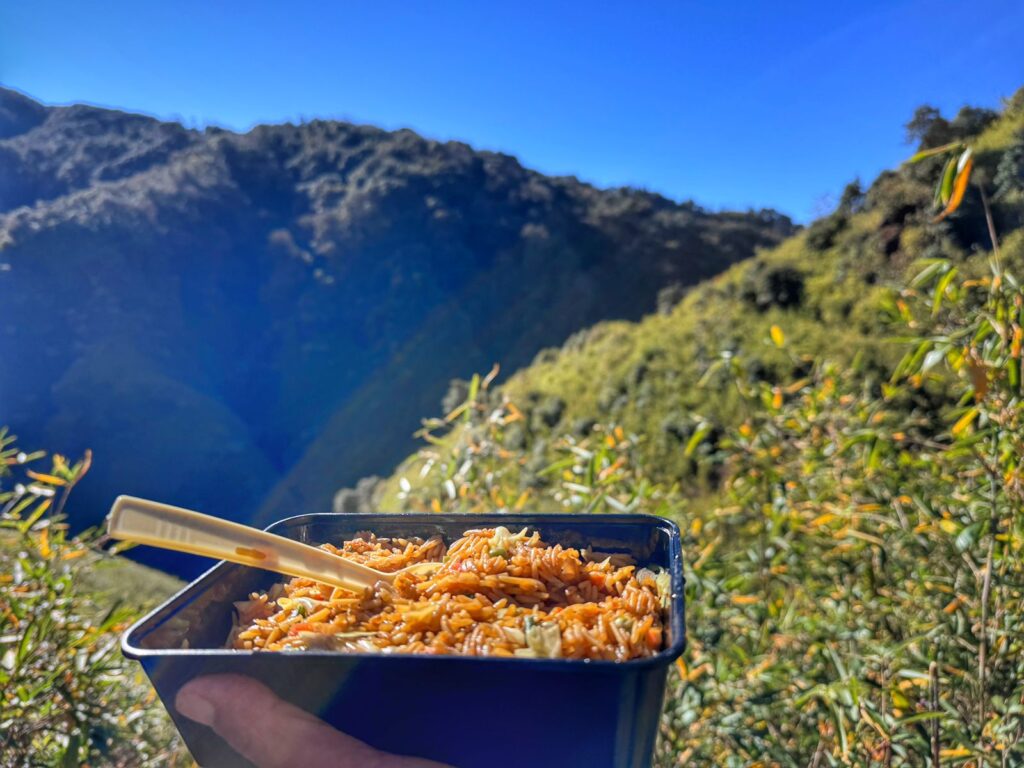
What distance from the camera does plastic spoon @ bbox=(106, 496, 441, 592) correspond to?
0.52 m

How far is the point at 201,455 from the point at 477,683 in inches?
1171

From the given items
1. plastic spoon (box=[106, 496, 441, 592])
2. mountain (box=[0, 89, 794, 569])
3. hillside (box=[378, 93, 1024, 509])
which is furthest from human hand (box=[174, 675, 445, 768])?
mountain (box=[0, 89, 794, 569])

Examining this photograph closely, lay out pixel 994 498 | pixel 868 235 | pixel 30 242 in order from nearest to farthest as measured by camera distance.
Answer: pixel 994 498
pixel 868 235
pixel 30 242

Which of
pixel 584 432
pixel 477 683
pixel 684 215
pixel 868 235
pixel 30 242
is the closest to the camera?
pixel 477 683

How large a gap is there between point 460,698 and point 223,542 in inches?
9.8

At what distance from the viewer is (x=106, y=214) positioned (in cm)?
2697

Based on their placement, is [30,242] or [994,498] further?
[30,242]

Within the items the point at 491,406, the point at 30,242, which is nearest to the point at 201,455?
the point at 30,242

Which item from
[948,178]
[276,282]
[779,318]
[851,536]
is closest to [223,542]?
[948,178]

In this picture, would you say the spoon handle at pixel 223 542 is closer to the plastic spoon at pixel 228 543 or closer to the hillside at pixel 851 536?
the plastic spoon at pixel 228 543

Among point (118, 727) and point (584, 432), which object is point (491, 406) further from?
point (584, 432)

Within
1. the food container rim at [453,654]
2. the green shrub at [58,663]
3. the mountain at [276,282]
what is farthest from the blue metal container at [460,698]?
the mountain at [276,282]

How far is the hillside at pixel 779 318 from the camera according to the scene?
1009 cm

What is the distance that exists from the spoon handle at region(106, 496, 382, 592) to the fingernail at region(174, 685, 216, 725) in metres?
0.11
